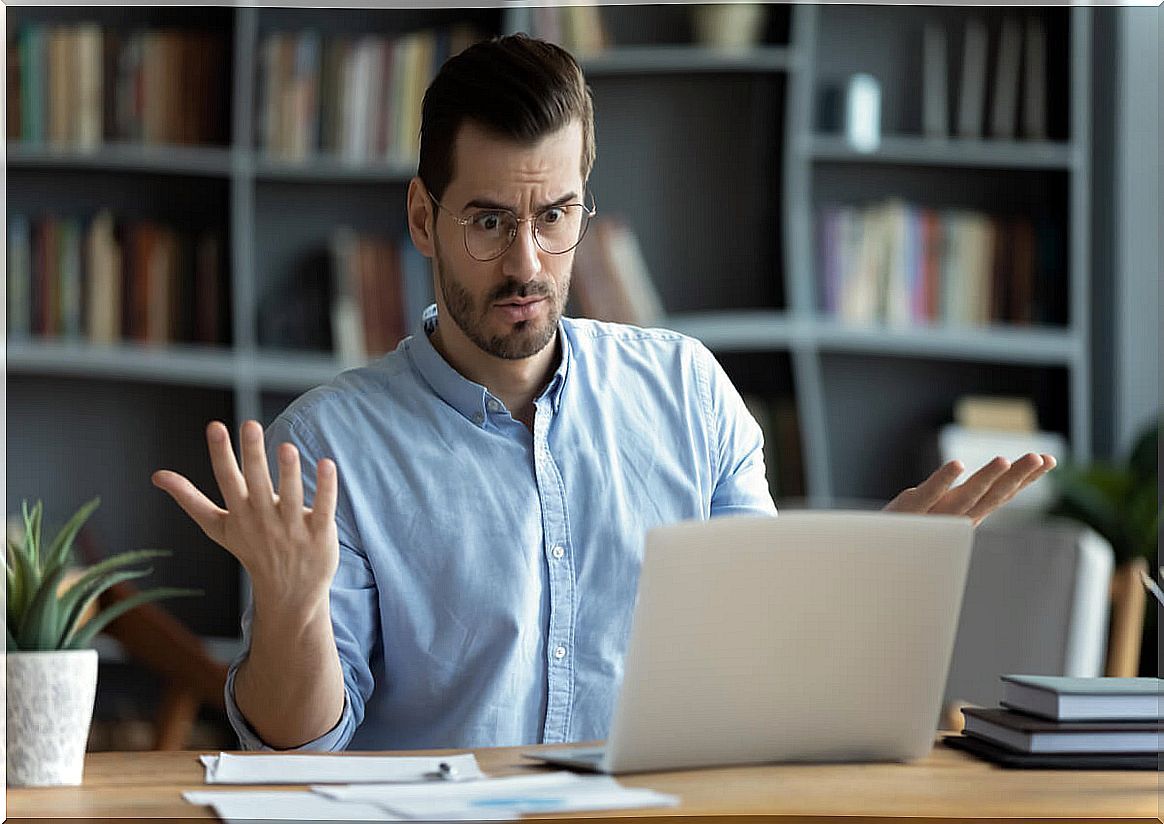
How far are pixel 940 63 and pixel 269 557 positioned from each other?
2.93 m

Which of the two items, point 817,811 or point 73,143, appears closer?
point 817,811

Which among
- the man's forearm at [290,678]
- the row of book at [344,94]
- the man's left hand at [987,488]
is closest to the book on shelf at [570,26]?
the row of book at [344,94]

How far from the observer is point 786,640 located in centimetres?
119

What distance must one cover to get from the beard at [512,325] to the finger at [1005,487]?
1.71ft

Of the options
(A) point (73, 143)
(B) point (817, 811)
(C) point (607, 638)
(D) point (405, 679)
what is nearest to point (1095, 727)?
(B) point (817, 811)

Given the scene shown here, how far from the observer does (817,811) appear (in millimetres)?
1088

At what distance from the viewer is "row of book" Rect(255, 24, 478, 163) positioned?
142 inches

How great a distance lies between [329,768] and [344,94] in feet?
8.63

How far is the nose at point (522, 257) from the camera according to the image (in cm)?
170

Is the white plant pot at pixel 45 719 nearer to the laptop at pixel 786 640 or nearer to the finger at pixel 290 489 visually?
the finger at pixel 290 489

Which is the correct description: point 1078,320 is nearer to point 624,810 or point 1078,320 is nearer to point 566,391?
point 566,391

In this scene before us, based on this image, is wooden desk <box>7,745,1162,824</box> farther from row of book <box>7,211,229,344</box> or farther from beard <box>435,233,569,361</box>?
row of book <box>7,211,229,344</box>

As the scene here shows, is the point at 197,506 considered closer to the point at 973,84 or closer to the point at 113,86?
the point at 113,86

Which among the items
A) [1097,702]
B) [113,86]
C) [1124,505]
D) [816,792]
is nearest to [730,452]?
[1097,702]
